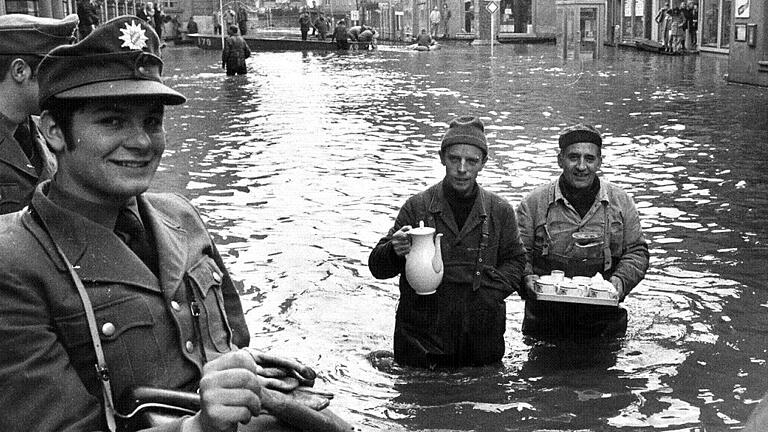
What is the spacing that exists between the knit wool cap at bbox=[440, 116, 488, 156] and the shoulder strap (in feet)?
11.5

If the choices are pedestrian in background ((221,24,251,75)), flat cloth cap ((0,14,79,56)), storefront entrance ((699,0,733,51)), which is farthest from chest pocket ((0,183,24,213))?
storefront entrance ((699,0,733,51))

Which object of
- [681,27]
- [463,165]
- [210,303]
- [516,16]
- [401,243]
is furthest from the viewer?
[516,16]

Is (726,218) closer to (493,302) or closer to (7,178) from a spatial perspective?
(493,302)

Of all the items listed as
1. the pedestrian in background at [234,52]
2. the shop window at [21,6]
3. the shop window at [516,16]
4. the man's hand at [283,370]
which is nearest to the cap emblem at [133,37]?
the man's hand at [283,370]


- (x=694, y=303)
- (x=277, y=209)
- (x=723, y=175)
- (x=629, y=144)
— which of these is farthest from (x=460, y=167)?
(x=629, y=144)

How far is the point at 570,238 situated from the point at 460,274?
0.87m

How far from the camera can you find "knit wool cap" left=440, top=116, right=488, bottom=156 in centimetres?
532

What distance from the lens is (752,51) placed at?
75.3ft

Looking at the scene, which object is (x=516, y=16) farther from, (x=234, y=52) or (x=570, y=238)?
(x=570, y=238)

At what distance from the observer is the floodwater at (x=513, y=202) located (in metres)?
5.53

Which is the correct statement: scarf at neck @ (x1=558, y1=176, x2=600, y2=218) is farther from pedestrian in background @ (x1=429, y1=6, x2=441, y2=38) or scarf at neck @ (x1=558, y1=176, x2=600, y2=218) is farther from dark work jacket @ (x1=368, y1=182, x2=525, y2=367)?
pedestrian in background @ (x1=429, y1=6, x2=441, y2=38)

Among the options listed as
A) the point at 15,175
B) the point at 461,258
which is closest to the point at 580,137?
the point at 461,258

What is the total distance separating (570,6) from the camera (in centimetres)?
3478

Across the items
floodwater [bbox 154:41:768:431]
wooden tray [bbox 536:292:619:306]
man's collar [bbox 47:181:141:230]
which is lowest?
floodwater [bbox 154:41:768:431]
